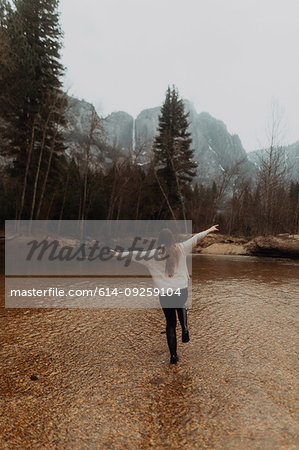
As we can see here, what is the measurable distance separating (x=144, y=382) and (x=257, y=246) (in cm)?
1741

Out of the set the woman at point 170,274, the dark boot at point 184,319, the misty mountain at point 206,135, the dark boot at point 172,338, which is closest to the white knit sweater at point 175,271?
the woman at point 170,274

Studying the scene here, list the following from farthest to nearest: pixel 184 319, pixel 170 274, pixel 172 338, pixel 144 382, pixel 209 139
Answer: pixel 209 139 → pixel 184 319 → pixel 172 338 → pixel 170 274 → pixel 144 382

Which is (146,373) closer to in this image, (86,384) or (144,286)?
(86,384)

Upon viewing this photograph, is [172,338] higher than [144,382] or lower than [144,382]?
higher

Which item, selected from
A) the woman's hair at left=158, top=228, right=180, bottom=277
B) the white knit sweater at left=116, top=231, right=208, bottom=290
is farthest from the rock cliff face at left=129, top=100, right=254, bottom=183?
the woman's hair at left=158, top=228, right=180, bottom=277

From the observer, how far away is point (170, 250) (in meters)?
3.35

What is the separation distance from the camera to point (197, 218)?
41.3 meters

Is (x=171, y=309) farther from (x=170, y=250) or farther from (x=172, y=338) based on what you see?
(x=170, y=250)

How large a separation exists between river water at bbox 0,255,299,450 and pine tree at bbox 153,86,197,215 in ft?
76.7

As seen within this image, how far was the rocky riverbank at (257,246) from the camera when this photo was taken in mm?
17000

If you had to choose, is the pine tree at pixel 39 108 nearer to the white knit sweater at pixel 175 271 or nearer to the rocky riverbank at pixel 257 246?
the rocky riverbank at pixel 257 246

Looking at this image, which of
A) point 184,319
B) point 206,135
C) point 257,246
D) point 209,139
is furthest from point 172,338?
point 206,135

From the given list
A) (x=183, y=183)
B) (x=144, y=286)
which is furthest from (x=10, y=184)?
(x=144, y=286)

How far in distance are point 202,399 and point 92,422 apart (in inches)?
46.4
